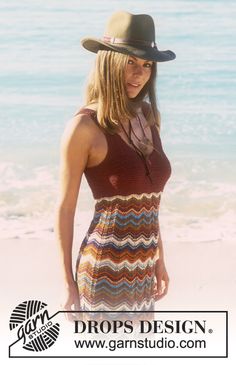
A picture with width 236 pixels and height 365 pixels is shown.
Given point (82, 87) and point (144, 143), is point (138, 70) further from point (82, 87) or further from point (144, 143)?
point (82, 87)

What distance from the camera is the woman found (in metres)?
2.56

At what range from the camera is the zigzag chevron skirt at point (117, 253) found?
2.60m

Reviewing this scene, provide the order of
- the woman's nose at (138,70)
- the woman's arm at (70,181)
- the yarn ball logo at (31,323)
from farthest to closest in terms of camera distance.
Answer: the yarn ball logo at (31,323), the woman's nose at (138,70), the woman's arm at (70,181)

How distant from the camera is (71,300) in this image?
8.61ft

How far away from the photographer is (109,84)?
256cm

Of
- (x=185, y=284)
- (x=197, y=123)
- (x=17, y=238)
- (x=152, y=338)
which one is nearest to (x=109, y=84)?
(x=152, y=338)

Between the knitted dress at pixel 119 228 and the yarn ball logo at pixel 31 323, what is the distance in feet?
2.16

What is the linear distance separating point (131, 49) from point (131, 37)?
0.37 feet

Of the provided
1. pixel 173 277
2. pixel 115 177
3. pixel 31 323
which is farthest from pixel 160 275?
pixel 173 277

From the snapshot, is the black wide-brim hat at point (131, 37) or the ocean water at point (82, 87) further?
the ocean water at point (82, 87)

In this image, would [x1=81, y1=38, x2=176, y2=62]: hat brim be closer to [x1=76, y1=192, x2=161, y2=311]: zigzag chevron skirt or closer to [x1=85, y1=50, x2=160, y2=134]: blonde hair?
[x1=85, y1=50, x2=160, y2=134]: blonde hair

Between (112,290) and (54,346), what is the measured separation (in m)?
1.30

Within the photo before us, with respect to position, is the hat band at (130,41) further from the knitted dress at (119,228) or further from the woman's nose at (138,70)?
the knitted dress at (119,228)

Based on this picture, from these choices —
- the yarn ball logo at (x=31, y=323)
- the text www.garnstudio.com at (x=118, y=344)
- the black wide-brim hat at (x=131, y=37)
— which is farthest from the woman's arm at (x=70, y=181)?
the yarn ball logo at (x=31, y=323)
